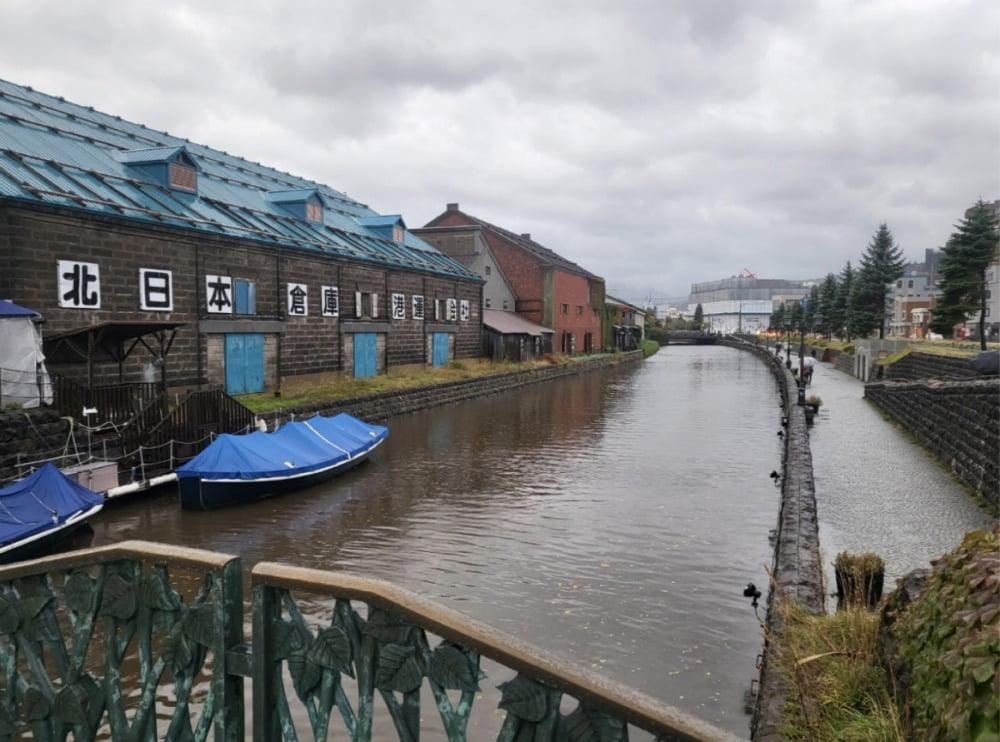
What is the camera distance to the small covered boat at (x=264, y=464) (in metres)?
17.0

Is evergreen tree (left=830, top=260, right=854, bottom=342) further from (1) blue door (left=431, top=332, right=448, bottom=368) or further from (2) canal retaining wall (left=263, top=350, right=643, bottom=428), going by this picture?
(1) blue door (left=431, top=332, right=448, bottom=368)

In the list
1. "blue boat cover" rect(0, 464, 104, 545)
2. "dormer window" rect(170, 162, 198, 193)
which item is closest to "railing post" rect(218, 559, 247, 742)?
"blue boat cover" rect(0, 464, 104, 545)

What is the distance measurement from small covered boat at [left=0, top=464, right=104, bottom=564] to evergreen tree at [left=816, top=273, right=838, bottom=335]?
8249 centimetres

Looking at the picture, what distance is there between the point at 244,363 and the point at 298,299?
15.3ft

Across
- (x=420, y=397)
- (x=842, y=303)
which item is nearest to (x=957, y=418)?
(x=420, y=397)

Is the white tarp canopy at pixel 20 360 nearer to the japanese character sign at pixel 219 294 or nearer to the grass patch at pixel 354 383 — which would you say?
the grass patch at pixel 354 383

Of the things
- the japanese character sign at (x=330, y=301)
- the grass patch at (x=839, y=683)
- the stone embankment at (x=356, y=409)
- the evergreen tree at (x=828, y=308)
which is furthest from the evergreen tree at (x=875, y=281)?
the grass patch at (x=839, y=683)

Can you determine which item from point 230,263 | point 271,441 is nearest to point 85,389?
point 271,441

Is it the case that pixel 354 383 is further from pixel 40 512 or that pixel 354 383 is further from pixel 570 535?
pixel 40 512

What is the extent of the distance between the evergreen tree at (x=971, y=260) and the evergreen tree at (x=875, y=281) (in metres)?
19.3

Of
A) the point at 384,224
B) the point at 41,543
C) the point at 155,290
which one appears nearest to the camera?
the point at 41,543

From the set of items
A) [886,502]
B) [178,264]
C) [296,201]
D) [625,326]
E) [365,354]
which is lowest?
[886,502]

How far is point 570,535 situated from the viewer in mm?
15406

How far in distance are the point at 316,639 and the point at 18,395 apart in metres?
18.3
